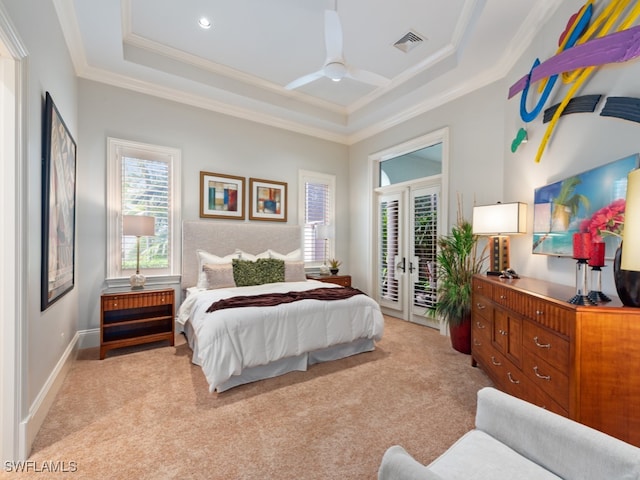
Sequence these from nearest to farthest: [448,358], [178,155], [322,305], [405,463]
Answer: [405,463]
[322,305]
[448,358]
[178,155]

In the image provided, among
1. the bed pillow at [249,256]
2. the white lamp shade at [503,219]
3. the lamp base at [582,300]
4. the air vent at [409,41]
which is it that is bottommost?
the lamp base at [582,300]

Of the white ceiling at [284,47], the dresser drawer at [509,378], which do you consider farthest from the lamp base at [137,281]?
the dresser drawer at [509,378]

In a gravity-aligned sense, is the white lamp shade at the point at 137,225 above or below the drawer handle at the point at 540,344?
above

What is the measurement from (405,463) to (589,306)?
1327 millimetres

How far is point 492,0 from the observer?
2.55 metres

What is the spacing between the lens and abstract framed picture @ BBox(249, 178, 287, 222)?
15.8 ft

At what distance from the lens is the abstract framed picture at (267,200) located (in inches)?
190

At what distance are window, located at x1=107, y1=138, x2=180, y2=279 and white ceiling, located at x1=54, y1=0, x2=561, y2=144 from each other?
878mm

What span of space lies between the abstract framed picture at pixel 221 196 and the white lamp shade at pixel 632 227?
4348mm

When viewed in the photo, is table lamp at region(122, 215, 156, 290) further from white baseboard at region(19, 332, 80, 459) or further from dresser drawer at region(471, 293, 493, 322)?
dresser drawer at region(471, 293, 493, 322)

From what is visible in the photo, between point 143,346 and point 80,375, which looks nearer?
point 80,375

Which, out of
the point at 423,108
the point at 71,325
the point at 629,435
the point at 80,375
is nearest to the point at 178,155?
the point at 71,325

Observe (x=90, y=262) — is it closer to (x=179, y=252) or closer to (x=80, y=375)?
(x=179, y=252)

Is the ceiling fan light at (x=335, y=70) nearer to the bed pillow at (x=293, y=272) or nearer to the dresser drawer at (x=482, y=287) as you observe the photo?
the dresser drawer at (x=482, y=287)
